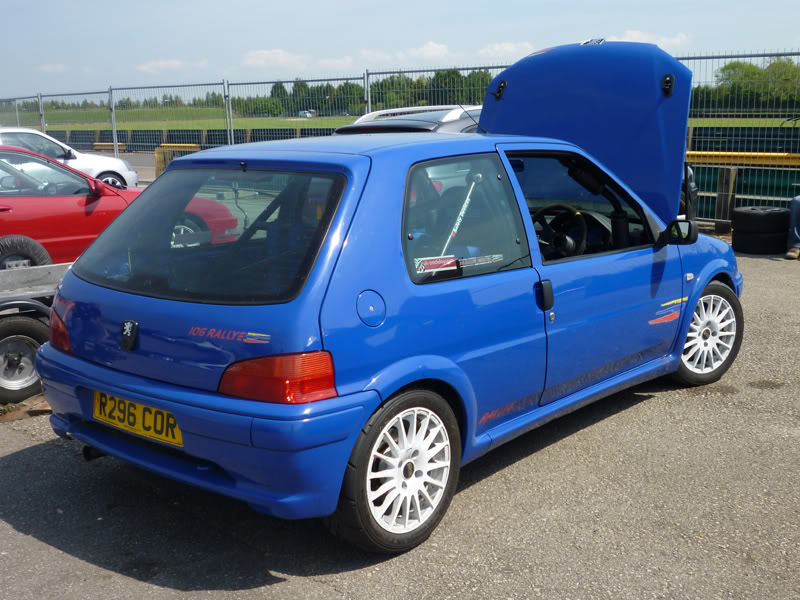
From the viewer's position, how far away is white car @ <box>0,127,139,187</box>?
50.2 ft

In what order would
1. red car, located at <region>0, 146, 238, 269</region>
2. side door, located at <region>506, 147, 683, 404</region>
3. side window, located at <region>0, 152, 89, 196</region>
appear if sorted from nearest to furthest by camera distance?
1. side door, located at <region>506, 147, 683, 404</region>
2. red car, located at <region>0, 146, 238, 269</region>
3. side window, located at <region>0, 152, 89, 196</region>

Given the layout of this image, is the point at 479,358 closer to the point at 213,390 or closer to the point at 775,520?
the point at 213,390

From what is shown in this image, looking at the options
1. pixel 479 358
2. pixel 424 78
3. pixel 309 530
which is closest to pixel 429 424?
pixel 479 358

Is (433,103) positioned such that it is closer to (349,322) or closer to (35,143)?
(35,143)

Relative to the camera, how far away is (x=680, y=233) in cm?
487

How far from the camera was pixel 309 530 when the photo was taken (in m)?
3.71

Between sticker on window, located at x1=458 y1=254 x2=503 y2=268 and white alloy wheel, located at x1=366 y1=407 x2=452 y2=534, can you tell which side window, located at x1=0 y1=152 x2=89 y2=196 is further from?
white alloy wheel, located at x1=366 y1=407 x2=452 y2=534

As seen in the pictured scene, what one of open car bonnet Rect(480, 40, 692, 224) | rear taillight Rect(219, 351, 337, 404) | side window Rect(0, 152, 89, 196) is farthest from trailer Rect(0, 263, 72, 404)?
open car bonnet Rect(480, 40, 692, 224)

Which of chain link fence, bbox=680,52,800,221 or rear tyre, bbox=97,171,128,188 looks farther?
rear tyre, bbox=97,171,128,188

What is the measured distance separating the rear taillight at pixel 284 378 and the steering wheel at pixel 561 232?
179cm

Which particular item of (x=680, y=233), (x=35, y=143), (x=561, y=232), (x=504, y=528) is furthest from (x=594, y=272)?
(x=35, y=143)

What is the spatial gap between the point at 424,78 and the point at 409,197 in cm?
1067

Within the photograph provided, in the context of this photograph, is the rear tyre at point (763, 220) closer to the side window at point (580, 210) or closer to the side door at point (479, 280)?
the side window at point (580, 210)

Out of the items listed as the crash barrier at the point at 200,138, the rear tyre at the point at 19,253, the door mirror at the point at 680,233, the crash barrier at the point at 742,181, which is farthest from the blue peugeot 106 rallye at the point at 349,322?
the crash barrier at the point at 200,138
